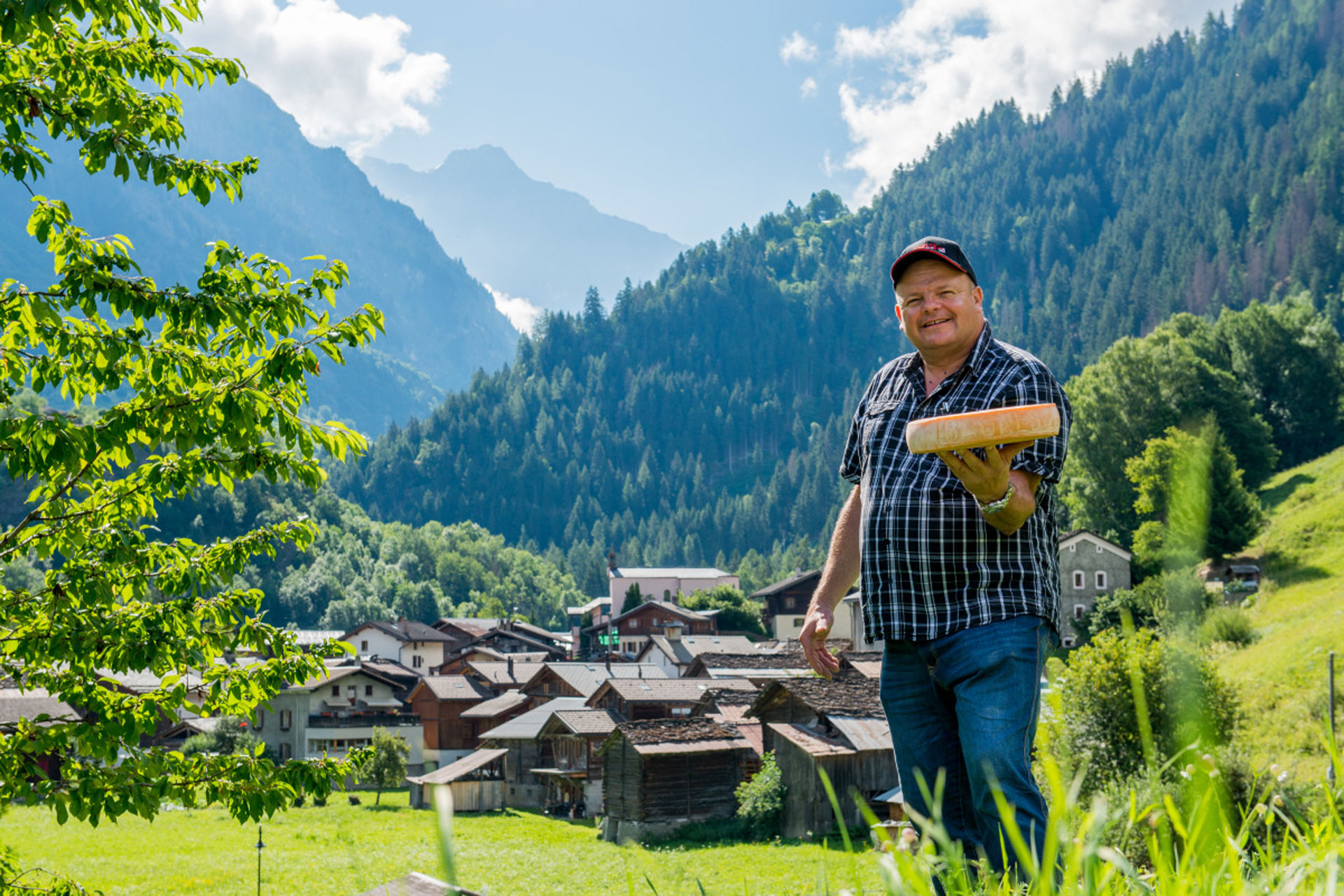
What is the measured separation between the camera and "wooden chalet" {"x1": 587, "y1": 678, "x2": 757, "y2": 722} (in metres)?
54.1

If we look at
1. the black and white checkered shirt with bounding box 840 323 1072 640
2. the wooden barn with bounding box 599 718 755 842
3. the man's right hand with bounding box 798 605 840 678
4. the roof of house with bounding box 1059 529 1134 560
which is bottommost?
the wooden barn with bounding box 599 718 755 842

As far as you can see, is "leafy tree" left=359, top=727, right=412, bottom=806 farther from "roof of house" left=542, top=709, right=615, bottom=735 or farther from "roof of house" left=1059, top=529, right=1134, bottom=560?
"roof of house" left=1059, top=529, right=1134, bottom=560

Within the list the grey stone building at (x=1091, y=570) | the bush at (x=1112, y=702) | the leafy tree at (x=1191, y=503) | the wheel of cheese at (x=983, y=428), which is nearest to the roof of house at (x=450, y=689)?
the grey stone building at (x=1091, y=570)

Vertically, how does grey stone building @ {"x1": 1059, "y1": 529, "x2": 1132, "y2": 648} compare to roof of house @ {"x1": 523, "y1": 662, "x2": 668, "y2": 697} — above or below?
above

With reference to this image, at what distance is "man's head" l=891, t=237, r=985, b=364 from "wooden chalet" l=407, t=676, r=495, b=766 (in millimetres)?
63639

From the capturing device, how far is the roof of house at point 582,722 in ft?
170

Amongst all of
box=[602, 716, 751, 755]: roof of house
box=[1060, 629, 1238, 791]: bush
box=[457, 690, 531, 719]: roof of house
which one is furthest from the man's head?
box=[457, 690, 531, 719]: roof of house

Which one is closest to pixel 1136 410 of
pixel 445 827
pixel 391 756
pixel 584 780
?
pixel 584 780

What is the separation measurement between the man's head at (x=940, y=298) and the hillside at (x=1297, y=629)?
11281 mm

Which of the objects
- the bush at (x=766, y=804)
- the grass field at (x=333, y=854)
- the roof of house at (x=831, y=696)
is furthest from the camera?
the roof of house at (x=831, y=696)

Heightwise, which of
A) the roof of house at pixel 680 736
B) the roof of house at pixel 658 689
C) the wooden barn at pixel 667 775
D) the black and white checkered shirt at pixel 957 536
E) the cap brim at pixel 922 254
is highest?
the cap brim at pixel 922 254

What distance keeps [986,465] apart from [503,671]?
2901 inches

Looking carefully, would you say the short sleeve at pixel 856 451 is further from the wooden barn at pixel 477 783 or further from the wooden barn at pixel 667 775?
the wooden barn at pixel 477 783

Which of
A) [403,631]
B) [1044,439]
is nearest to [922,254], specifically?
[1044,439]
